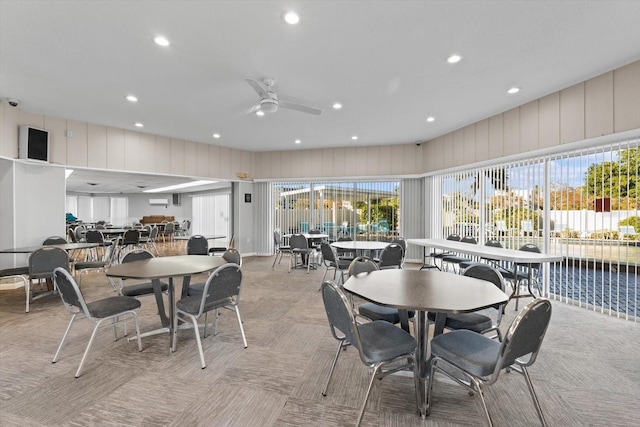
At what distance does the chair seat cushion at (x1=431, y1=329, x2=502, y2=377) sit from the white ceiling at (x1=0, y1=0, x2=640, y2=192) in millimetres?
2916

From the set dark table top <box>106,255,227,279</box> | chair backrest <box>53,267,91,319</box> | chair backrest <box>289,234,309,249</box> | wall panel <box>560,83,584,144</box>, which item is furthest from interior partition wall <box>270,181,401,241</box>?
chair backrest <box>53,267,91,319</box>

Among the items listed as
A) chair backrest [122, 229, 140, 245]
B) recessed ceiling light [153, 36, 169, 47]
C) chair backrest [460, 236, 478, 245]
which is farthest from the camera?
chair backrest [122, 229, 140, 245]

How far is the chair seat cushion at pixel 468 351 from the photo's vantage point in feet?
5.94

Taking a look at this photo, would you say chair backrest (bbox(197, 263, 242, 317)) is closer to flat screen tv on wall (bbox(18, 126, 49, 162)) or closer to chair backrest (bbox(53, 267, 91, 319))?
chair backrest (bbox(53, 267, 91, 319))

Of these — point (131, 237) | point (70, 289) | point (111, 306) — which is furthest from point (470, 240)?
point (131, 237)

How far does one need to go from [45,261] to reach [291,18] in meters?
4.95

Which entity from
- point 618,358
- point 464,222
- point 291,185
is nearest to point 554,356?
point 618,358

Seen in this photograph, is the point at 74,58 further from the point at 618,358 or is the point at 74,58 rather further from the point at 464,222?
the point at 464,222

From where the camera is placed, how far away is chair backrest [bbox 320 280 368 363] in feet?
6.15

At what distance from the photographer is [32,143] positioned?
5617 mm

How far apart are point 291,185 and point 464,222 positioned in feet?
16.9

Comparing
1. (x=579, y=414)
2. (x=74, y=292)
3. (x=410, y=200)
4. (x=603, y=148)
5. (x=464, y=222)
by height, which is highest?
(x=603, y=148)

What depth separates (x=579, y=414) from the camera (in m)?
2.11

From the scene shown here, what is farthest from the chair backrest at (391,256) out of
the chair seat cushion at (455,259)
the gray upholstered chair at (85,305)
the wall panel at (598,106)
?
the gray upholstered chair at (85,305)
